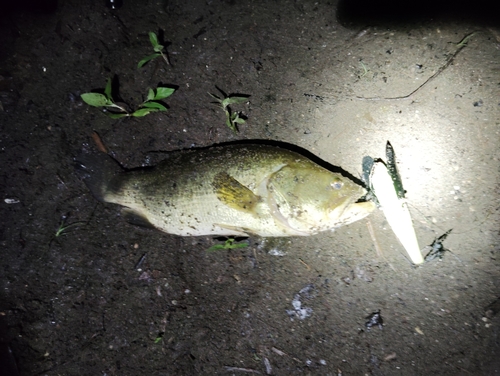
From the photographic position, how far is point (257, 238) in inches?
123

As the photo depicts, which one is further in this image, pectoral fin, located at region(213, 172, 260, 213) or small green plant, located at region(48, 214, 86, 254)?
small green plant, located at region(48, 214, 86, 254)

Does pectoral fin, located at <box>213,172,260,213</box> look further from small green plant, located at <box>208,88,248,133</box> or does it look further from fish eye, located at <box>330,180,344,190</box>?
small green plant, located at <box>208,88,248,133</box>

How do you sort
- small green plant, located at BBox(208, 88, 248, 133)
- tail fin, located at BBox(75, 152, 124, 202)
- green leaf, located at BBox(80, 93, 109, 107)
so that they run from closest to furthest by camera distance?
1. tail fin, located at BBox(75, 152, 124, 202)
2. small green plant, located at BBox(208, 88, 248, 133)
3. green leaf, located at BBox(80, 93, 109, 107)

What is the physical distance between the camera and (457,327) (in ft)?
9.29

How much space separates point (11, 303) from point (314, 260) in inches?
137

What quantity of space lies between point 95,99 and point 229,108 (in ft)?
5.10

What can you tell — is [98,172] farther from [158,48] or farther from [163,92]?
[158,48]

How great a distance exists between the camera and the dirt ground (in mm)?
2871

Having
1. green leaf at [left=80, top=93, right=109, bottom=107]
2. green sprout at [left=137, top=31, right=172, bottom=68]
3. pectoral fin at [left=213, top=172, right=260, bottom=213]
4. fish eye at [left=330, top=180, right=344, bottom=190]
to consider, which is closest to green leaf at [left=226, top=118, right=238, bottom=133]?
pectoral fin at [left=213, top=172, right=260, bottom=213]

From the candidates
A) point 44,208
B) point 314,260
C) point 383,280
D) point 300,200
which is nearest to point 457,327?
point 383,280

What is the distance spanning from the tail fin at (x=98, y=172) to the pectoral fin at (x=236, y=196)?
1.31 meters

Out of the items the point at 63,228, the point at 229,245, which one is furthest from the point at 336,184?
the point at 63,228

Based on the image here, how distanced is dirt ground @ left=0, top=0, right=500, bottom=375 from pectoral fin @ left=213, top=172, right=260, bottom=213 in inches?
27.8

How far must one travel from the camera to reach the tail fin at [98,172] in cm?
312
